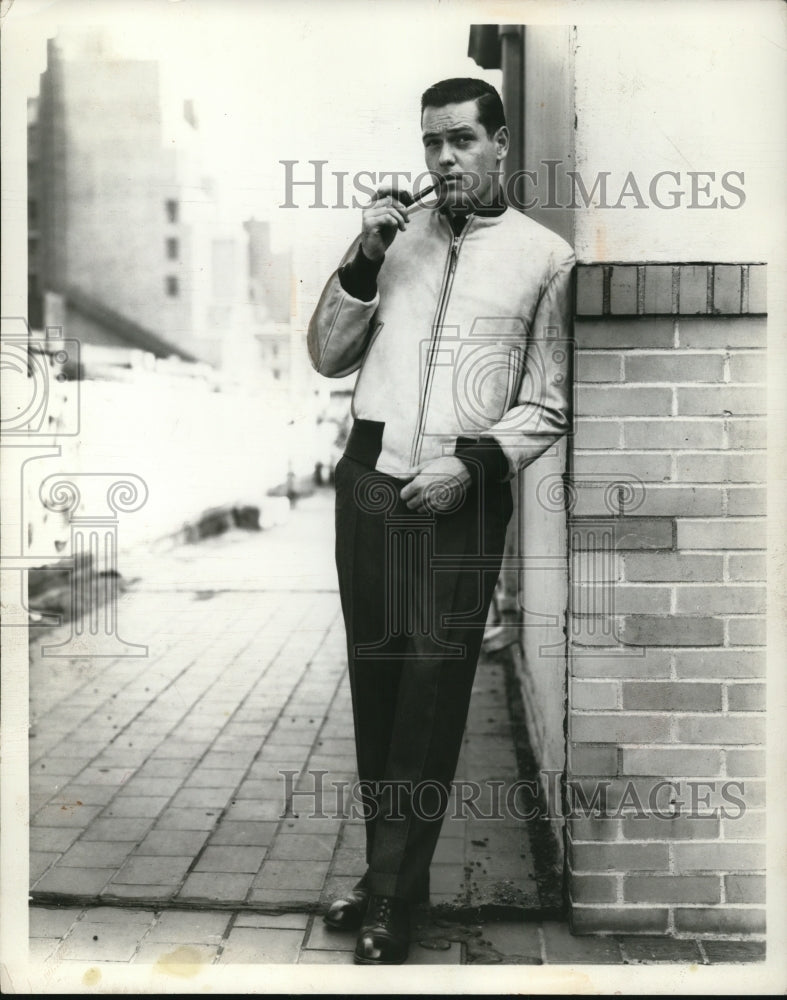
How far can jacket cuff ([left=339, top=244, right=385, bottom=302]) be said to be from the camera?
3.06 m

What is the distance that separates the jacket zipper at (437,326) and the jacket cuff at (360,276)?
0.60 feet

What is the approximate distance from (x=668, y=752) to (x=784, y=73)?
1843mm

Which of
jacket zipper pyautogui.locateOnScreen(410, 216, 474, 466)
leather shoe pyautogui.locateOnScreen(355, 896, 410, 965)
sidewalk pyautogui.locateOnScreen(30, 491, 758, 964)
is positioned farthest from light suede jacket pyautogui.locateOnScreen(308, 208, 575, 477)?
leather shoe pyautogui.locateOnScreen(355, 896, 410, 965)

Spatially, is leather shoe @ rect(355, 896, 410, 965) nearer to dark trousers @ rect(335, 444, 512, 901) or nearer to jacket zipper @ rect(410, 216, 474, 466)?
dark trousers @ rect(335, 444, 512, 901)

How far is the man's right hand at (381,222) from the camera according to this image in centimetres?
301

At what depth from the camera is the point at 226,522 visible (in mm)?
3637

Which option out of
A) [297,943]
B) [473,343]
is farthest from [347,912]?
[473,343]

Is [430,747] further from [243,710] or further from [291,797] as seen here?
[243,710]

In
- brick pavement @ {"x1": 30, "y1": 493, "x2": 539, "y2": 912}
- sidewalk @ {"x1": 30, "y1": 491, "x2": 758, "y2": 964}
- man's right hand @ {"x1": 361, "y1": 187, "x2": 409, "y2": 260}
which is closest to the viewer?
man's right hand @ {"x1": 361, "y1": 187, "x2": 409, "y2": 260}

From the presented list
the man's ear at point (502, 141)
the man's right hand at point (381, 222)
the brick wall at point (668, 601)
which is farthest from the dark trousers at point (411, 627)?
the man's ear at point (502, 141)

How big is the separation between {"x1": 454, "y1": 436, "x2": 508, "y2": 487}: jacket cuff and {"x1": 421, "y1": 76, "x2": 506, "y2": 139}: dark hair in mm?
834

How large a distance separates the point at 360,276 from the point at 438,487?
24.0 inches

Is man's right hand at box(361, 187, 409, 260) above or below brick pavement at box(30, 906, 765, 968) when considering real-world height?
above

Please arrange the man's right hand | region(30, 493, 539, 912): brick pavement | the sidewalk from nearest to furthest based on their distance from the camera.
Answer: the man's right hand → the sidewalk → region(30, 493, 539, 912): brick pavement
